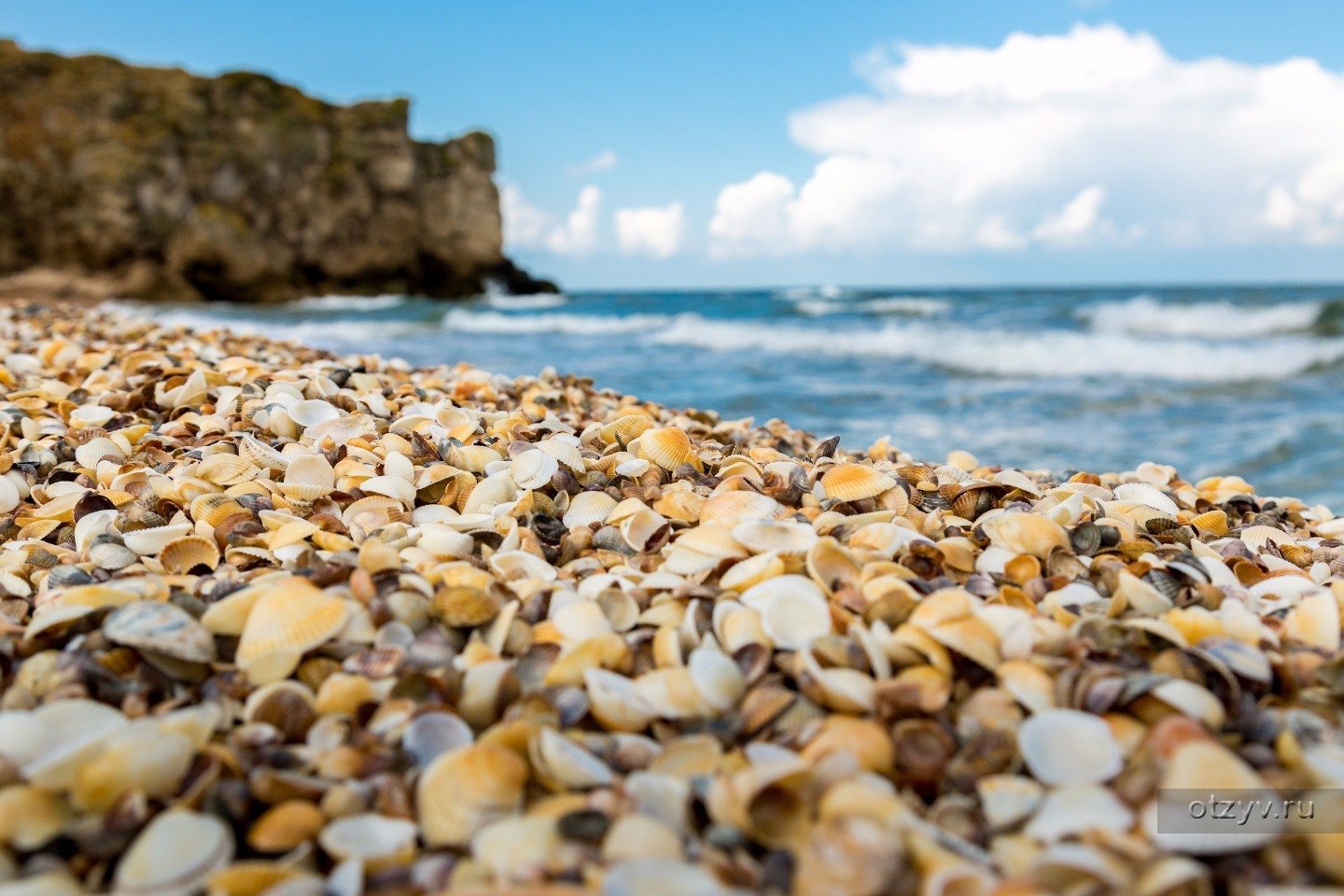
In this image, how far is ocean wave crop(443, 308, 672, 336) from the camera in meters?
18.3

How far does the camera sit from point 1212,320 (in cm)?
1648

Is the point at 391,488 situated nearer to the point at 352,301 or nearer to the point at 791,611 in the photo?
the point at 791,611

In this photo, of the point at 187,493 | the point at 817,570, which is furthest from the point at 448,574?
the point at 187,493

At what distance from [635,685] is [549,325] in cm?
1960

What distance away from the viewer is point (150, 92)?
103 ft

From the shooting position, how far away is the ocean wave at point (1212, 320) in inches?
617

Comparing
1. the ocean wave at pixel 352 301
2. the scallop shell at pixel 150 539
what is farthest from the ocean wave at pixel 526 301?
the scallop shell at pixel 150 539

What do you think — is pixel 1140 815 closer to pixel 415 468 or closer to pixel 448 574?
pixel 448 574

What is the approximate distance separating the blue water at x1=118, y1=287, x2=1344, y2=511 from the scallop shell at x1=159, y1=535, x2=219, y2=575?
14.0 ft

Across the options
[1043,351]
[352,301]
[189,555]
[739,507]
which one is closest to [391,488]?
[189,555]

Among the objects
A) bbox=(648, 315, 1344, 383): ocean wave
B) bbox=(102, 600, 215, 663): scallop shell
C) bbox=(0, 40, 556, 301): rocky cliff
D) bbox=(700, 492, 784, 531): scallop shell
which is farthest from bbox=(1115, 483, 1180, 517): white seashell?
bbox=(0, 40, 556, 301): rocky cliff

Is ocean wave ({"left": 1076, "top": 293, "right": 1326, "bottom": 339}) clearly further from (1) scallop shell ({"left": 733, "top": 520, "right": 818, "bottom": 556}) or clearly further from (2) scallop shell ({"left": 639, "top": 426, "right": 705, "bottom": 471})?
(1) scallop shell ({"left": 733, "top": 520, "right": 818, "bottom": 556})

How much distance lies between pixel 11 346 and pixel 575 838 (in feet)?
17.7

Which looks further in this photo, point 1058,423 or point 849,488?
point 1058,423
